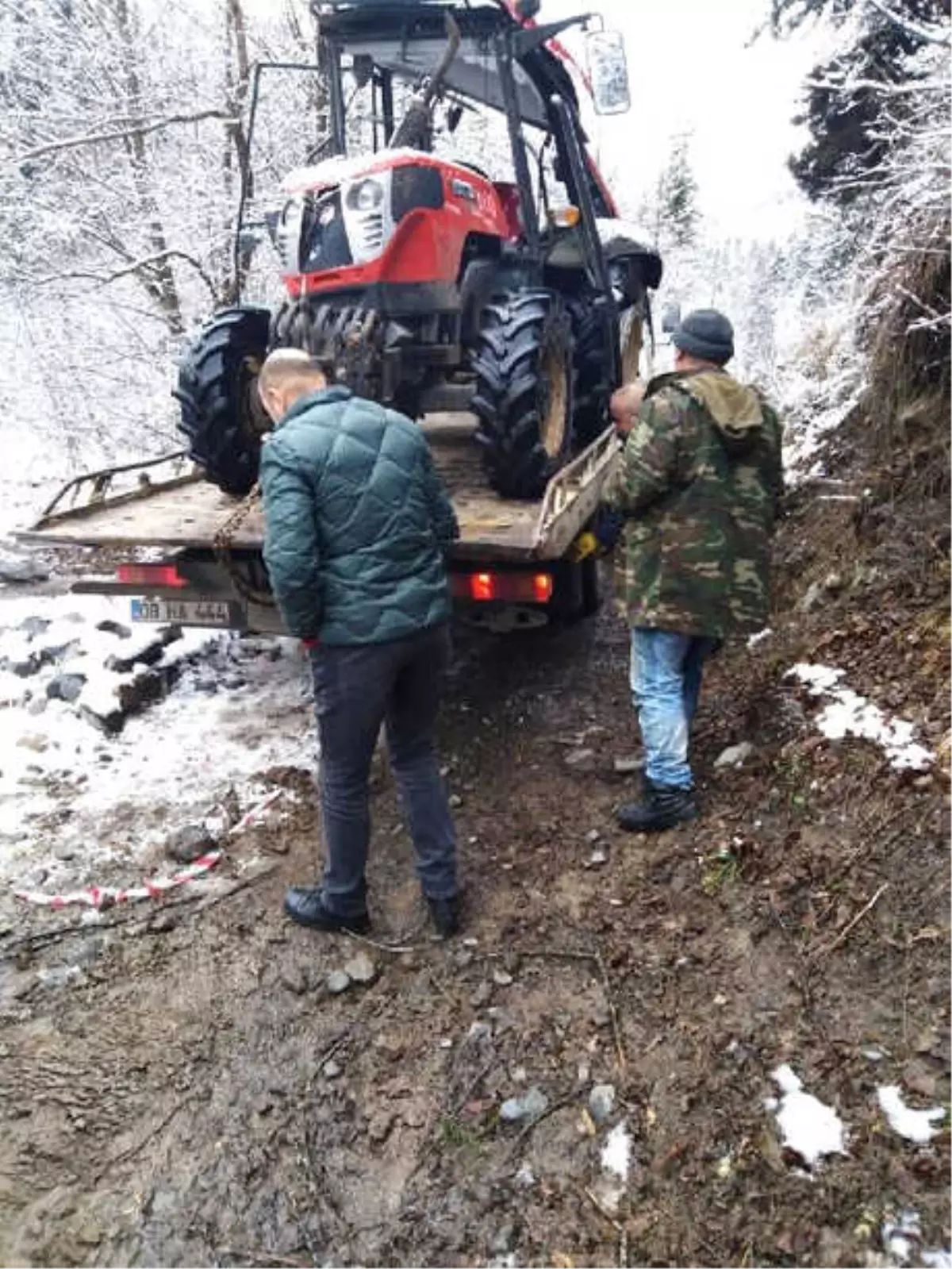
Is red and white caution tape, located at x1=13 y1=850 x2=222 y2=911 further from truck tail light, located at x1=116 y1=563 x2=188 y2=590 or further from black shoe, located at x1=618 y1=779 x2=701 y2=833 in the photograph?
black shoe, located at x1=618 y1=779 x2=701 y2=833

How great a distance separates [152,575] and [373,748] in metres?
1.84

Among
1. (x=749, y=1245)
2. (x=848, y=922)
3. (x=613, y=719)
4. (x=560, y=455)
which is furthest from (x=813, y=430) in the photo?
(x=749, y=1245)

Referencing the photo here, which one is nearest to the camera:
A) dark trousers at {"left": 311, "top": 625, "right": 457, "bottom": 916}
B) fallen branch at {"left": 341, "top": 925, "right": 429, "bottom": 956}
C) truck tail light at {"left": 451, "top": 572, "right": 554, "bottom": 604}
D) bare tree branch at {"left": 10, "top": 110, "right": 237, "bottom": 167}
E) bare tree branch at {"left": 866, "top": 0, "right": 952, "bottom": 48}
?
dark trousers at {"left": 311, "top": 625, "right": 457, "bottom": 916}

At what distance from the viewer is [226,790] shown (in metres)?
4.14

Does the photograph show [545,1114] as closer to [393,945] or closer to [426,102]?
[393,945]

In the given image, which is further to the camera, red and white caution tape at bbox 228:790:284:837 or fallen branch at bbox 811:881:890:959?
red and white caution tape at bbox 228:790:284:837

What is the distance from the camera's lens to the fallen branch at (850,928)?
2574 millimetres

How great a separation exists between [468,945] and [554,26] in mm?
4757

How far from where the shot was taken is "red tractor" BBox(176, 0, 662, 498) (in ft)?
14.5

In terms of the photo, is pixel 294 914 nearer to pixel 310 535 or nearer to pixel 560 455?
pixel 310 535

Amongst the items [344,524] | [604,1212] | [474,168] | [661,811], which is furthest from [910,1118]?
[474,168]

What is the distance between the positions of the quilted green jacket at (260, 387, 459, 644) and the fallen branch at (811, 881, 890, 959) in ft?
4.95

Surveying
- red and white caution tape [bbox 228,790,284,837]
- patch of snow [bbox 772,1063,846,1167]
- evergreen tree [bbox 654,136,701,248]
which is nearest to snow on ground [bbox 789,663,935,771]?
patch of snow [bbox 772,1063,846,1167]

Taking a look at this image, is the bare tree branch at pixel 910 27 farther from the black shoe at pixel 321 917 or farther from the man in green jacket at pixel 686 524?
the black shoe at pixel 321 917
